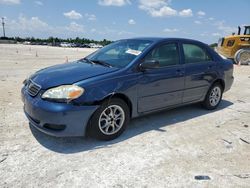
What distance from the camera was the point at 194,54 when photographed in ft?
17.3

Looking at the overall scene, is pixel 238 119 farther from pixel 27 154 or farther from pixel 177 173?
pixel 27 154

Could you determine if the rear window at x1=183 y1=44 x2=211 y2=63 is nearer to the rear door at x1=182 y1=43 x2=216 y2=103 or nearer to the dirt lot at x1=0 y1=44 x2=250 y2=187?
the rear door at x1=182 y1=43 x2=216 y2=103

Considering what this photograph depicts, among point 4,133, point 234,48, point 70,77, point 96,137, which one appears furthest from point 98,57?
point 234,48

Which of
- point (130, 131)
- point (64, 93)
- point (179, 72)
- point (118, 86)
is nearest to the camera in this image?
point (64, 93)

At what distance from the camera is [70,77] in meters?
3.75

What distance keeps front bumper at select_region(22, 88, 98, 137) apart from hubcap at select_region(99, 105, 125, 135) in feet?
0.88

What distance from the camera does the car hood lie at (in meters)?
3.66

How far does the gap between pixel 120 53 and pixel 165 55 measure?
2.71 feet

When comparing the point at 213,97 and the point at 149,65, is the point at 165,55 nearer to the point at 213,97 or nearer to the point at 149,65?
the point at 149,65

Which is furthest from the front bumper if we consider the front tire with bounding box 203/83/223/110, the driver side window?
the front tire with bounding box 203/83/223/110

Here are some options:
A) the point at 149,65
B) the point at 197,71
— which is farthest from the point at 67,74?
the point at 197,71

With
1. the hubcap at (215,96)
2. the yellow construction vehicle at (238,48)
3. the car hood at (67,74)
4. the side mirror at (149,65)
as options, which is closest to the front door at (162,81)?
the side mirror at (149,65)

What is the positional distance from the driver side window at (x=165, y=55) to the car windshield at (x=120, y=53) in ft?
0.60

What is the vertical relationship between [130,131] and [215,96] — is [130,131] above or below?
below
